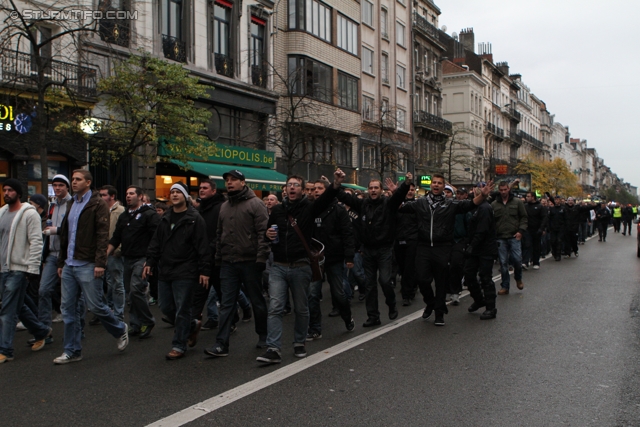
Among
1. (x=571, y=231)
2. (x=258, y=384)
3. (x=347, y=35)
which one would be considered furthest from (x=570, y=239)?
(x=347, y=35)

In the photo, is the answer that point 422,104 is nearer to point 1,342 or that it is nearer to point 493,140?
point 493,140

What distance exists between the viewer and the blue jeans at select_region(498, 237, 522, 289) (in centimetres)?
1178

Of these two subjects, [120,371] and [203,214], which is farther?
[203,214]

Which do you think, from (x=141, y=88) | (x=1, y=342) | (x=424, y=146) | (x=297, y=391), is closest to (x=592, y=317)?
(x=297, y=391)

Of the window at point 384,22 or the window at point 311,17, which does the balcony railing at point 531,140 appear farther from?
the window at point 311,17

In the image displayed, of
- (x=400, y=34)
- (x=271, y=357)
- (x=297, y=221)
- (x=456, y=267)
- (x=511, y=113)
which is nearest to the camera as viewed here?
(x=271, y=357)

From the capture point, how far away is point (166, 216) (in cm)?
708

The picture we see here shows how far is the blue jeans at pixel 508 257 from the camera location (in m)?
11.8

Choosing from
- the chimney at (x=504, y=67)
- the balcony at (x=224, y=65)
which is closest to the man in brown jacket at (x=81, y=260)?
the balcony at (x=224, y=65)

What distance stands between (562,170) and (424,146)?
3617cm

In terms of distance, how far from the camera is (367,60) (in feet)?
125

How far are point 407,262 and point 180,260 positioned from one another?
423 cm

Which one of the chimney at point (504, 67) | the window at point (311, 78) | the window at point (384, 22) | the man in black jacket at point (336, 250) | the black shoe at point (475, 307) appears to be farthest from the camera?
the chimney at point (504, 67)

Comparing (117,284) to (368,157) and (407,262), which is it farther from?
(368,157)
